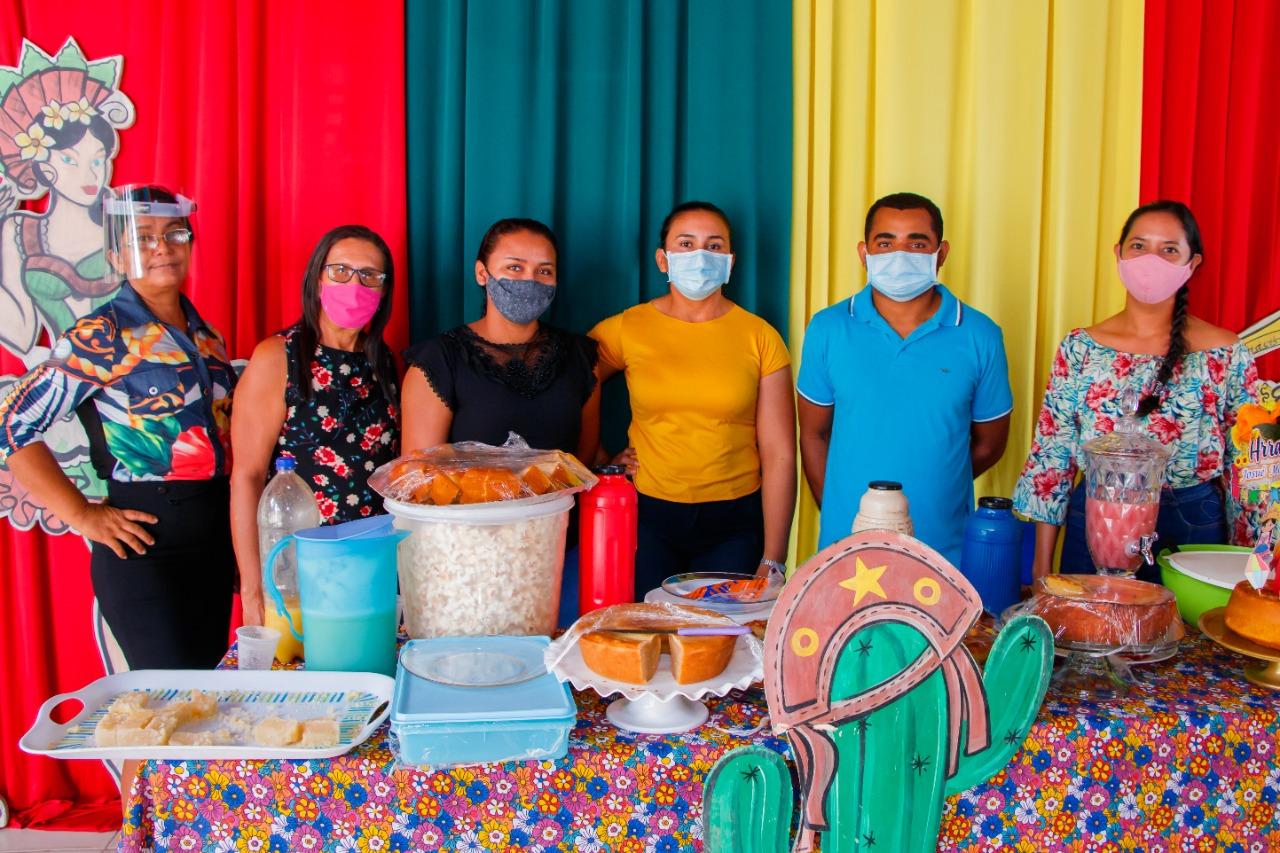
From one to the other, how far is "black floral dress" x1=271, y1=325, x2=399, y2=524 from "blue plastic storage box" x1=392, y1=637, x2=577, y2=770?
3.51ft

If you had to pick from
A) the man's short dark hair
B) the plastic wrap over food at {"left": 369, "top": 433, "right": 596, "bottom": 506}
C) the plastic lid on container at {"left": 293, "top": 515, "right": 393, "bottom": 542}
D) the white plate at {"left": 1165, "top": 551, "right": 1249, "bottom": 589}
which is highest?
the man's short dark hair

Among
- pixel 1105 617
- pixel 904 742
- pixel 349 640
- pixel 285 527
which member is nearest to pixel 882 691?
pixel 904 742

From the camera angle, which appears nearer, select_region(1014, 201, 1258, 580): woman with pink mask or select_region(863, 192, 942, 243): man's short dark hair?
select_region(1014, 201, 1258, 580): woman with pink mask

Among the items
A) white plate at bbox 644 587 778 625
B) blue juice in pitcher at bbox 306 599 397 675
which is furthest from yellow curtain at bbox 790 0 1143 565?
blue juice in pitcher at bbox 306 599 397 675

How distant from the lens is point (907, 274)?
235 cm

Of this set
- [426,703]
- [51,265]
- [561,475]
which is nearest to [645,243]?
[561,475]

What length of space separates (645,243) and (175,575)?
5.11 feet

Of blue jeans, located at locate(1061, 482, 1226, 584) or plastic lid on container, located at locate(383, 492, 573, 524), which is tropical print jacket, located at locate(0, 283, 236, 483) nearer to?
plastic lid on container, located at locate(383, 492, 573, 524)

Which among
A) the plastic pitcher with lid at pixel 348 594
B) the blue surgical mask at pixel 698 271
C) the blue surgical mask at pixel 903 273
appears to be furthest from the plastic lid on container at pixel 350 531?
the blue surgical mask at pixel 903 273

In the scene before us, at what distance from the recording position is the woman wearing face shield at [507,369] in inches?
89.3

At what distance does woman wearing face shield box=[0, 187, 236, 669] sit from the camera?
2.09 m

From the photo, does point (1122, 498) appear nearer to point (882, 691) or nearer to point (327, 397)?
point (882, 691)

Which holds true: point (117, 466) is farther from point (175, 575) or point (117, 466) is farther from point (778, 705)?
point (778, 705)

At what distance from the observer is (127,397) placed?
2.09 m
